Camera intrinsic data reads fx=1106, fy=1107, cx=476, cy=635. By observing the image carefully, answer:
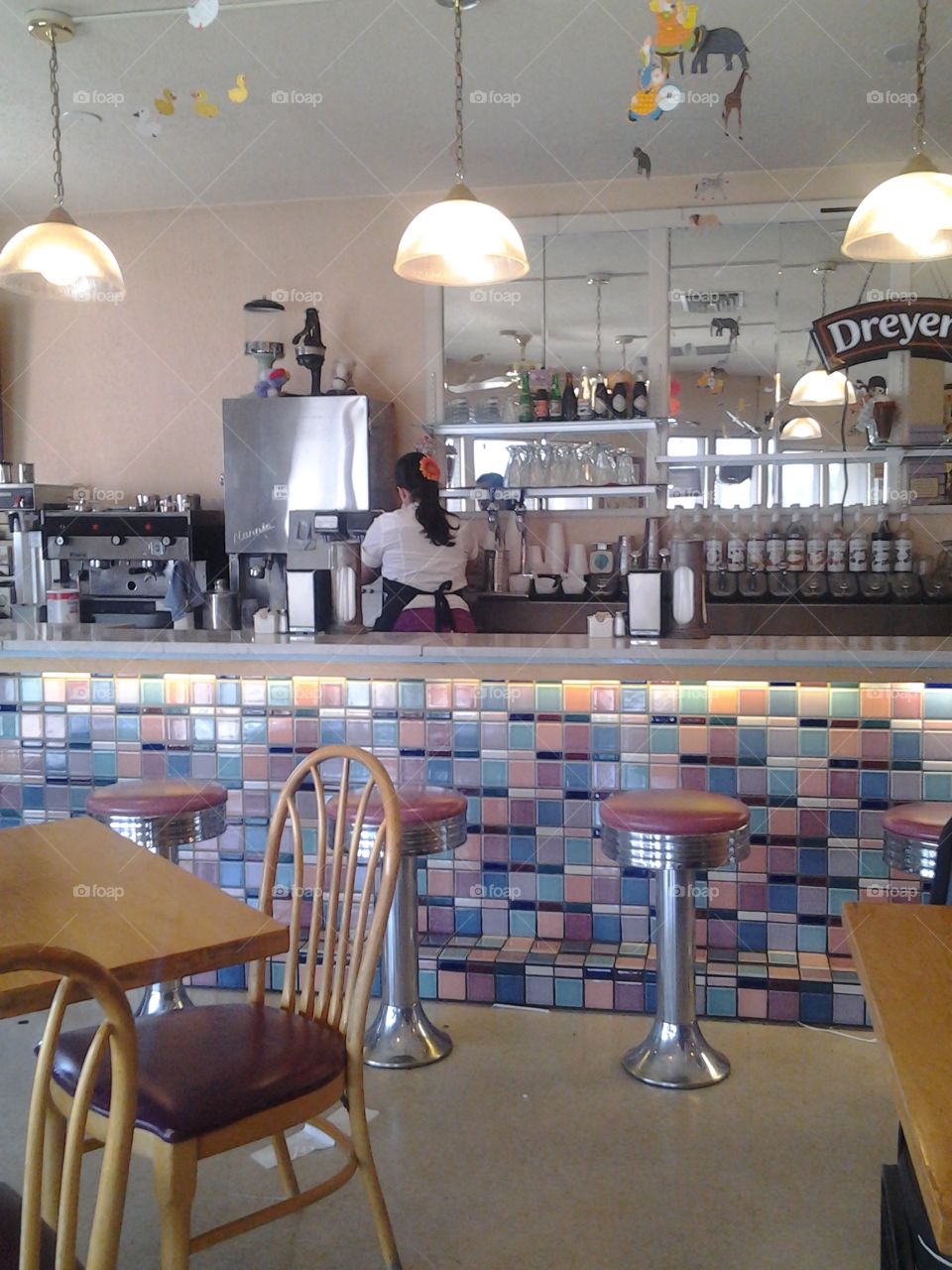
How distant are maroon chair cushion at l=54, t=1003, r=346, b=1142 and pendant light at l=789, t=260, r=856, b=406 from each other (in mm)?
4445


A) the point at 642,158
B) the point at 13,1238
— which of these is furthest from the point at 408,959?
the point at 642,158

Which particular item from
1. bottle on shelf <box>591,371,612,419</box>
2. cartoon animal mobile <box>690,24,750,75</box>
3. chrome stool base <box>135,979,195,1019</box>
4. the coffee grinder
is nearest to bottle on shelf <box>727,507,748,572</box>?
bottle on shelf <box>591,371,612,419</box>

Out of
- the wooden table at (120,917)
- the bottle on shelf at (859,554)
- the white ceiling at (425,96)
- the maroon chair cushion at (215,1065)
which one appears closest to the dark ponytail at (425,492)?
the white ceiling at (425,96)

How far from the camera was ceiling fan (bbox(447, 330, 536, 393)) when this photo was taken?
5848 millimetres

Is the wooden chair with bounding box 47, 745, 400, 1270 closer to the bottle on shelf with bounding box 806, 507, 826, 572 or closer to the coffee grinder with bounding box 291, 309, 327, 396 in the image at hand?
the bottle on shelf with bounding box 806, 507, 826, 572

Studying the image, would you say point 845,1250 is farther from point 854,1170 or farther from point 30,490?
point 30,490

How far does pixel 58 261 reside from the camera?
11.6 feet

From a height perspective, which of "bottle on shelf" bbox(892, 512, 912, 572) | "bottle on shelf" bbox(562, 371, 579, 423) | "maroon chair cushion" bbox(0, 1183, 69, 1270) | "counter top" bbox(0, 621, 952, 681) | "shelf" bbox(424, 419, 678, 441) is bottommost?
"maroon chair cushion" bbox(0, 1183, 69, 1270)

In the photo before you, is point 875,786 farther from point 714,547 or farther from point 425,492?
point 714,547

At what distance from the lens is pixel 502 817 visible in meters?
3.52

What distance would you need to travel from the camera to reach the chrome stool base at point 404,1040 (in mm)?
3020

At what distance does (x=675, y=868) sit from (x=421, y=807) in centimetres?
68

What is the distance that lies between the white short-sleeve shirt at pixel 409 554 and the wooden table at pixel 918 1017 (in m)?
3.05

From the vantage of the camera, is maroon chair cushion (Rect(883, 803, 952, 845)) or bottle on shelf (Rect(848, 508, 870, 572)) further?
bottle on shelf (Rect(848, 508, 870, 572))
